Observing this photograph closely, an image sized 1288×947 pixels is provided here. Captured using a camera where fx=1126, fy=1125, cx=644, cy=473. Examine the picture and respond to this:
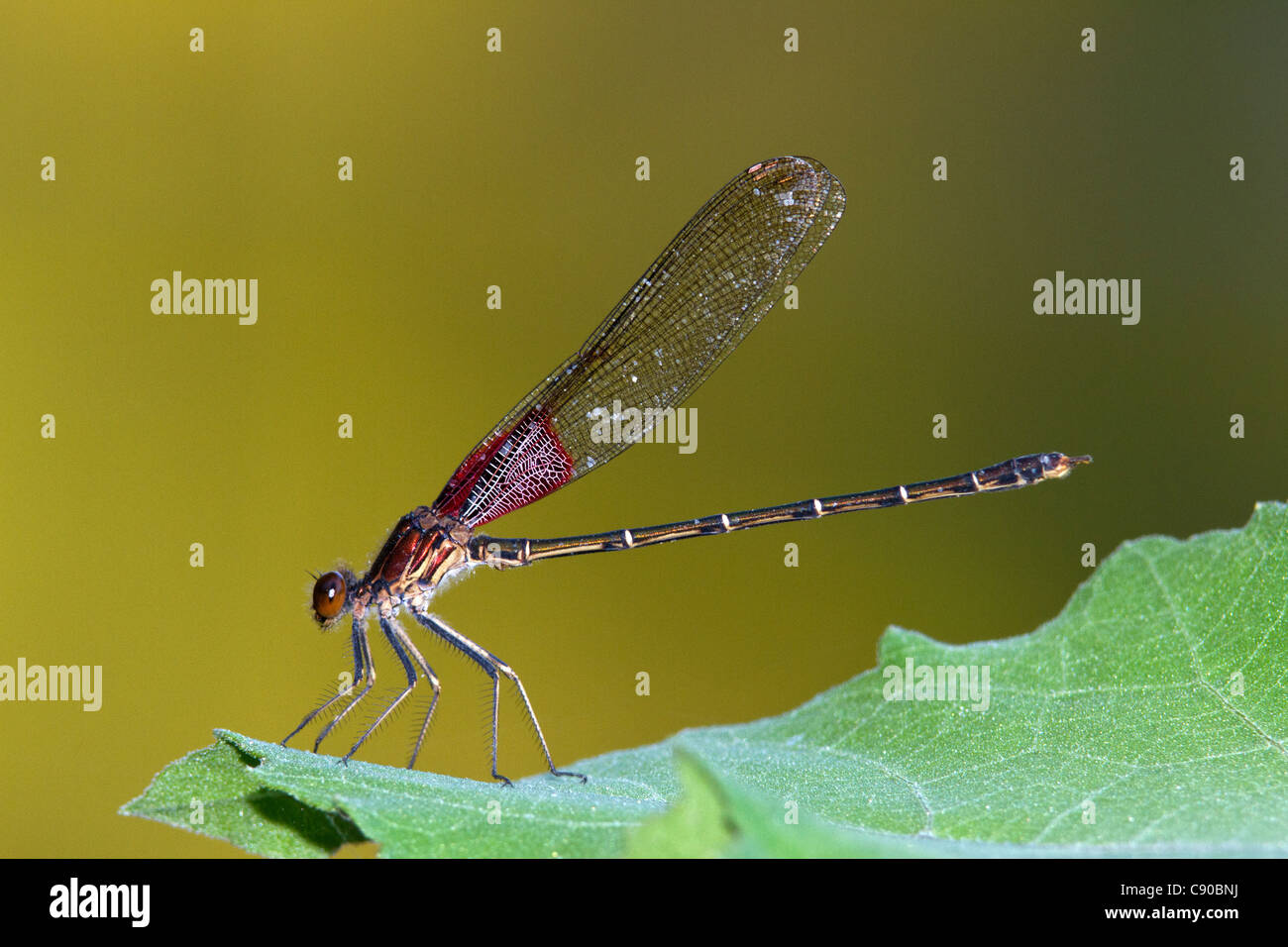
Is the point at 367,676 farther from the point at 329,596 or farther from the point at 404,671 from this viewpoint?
the point at 329,596

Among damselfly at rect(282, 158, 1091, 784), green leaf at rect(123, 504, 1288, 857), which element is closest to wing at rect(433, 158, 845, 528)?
damselfly at rect(282, 158, 1091, 784)

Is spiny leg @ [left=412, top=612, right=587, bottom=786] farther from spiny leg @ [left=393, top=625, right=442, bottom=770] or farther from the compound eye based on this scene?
the compound eye

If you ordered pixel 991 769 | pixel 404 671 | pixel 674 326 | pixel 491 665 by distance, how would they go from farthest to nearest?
pixel 674 326
pixel 404 671
pixel 491 665
pixel 991 769

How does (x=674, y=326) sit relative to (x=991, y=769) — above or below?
above

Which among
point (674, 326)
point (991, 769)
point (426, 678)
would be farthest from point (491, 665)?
point (991, 769)

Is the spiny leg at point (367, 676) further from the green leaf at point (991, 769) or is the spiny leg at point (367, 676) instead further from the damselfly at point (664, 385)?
the green leaf at point (991, 769)

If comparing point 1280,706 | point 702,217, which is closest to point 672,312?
point 702,217

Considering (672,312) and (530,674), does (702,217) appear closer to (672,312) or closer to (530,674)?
(672,312)
